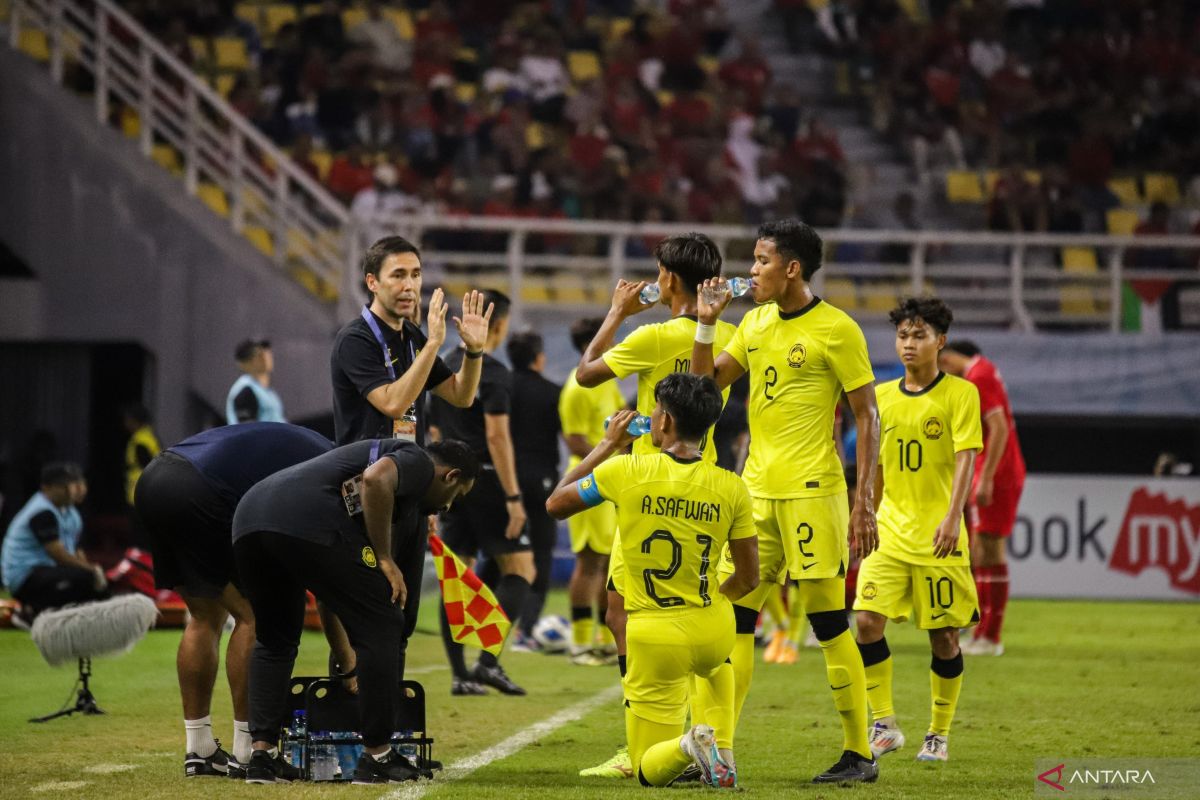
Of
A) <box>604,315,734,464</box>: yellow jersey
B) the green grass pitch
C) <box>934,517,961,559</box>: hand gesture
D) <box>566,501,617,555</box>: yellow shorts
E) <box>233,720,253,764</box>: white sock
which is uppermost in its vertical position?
<box>604,315,734,464</box>: yellow jersey

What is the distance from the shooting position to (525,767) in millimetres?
7988

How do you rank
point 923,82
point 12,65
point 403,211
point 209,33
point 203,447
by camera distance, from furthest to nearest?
point 923,82, point 209,33, point 403,211, point 12,65, point 203,447

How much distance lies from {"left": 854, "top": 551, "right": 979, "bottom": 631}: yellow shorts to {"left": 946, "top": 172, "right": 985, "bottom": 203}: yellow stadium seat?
54.7ft

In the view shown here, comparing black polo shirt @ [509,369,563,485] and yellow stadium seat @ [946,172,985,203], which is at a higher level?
yellow stadium seat @ [946,172,985,203]

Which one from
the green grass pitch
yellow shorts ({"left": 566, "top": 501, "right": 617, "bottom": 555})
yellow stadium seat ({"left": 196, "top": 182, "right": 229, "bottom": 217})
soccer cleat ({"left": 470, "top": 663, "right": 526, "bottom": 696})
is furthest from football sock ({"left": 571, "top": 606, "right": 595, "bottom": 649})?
yellow stadium seat ({"left": 196, "top": 182, "right": 229, "bottom": 217})

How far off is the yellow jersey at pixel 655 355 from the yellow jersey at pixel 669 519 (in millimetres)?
740

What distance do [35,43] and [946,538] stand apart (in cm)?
1501

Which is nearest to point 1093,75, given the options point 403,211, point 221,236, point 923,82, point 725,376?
point 923,82

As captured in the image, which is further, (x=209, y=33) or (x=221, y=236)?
(x=209, y=33)

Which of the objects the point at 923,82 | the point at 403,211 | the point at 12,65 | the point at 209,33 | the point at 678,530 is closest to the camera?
the point at 678,530

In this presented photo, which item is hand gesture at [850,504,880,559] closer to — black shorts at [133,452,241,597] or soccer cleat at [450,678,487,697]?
black shorts at [133,452,241,597]

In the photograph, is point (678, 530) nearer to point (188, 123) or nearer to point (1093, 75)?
point (188, 123)

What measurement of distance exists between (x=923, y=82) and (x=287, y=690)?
67.2ft

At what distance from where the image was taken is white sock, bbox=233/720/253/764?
7.61 metres
